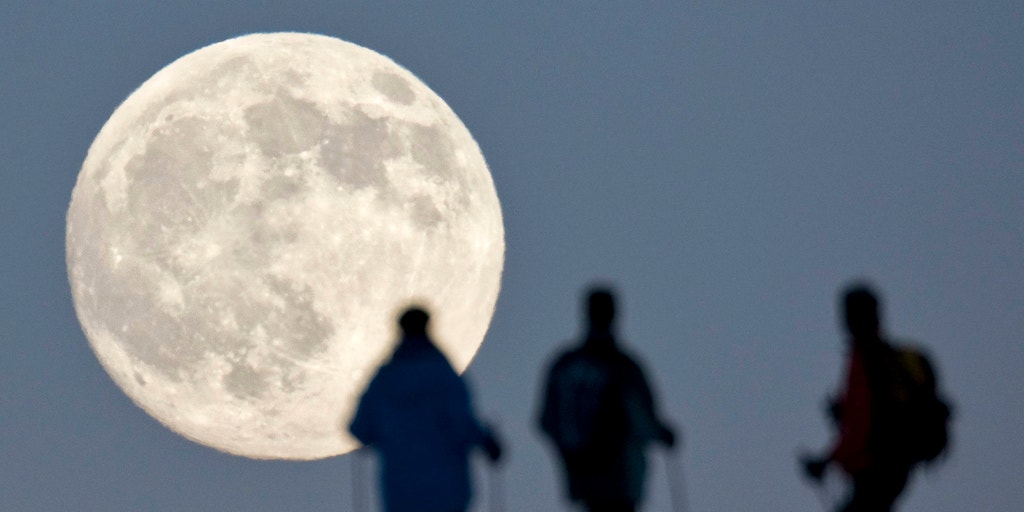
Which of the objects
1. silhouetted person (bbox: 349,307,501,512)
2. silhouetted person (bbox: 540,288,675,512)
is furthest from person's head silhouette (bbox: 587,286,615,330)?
silhouetted person (bbox: 349,307,501,512)

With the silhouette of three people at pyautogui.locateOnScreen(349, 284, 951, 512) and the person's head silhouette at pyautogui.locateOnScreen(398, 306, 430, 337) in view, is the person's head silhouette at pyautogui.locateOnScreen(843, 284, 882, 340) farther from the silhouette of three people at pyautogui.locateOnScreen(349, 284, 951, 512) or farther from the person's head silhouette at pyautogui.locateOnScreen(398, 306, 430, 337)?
the person's head silhouette at pyautogui.locateOnScreen(398, 306, 430, 337)

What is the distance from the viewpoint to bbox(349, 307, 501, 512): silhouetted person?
303 inches

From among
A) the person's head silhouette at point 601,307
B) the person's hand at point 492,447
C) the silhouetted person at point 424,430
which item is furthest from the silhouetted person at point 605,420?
the silhouetted person at point 424,430

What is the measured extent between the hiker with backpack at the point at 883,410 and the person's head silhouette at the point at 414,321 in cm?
246

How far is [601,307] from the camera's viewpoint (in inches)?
304

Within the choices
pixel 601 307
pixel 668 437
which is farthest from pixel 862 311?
pixel 601 307

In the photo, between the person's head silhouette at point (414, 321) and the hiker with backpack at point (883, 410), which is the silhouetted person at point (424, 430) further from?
the hiker with backpack at point (883, 410)

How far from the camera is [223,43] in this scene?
17.3 m

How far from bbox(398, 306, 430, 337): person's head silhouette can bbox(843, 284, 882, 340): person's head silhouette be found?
97.0 inches

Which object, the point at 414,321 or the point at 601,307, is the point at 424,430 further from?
the point at 601,307

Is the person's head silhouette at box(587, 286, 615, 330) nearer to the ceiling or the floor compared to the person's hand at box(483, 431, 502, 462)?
nearer to the ceiling

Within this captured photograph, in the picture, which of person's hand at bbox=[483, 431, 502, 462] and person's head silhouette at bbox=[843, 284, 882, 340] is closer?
person's hand at bbox=[483, 431, 502, 462]

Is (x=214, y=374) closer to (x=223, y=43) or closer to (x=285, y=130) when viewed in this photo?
(x=285, y=130)

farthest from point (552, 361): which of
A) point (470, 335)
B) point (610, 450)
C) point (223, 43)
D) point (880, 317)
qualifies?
point (223, 43)
